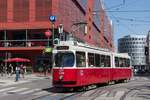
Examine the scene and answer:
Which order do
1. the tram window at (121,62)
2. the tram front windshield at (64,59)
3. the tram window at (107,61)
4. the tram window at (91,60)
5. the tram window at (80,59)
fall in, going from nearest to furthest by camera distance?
the tram front windshield at (64,59)
the tram window at (80,59)
the tram window at (91,60)
the tram window at (107,61)
the tram window at (121,62)

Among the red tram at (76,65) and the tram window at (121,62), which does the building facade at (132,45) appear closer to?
the tram window at (121,62)

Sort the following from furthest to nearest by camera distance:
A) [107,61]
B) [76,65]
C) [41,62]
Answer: [41,62] → [107,61] → [76,65]

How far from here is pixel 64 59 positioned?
28.8 metres

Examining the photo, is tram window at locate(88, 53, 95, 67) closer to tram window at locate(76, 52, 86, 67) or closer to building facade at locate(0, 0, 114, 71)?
tram window at locate(76, 52, 86, 67)

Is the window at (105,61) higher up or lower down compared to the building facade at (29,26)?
lower down

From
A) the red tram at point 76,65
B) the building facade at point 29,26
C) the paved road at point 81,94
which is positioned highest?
the building facade at point 29,26

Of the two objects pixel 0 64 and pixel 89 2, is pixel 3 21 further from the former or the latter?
pixel 89 2

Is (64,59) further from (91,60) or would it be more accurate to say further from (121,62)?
(121,62)

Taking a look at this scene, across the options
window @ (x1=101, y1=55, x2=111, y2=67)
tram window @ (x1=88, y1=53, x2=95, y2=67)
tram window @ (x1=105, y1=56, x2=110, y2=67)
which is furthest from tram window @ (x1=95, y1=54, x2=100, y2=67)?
tram window @ (x1=105, y1=56, x2=110, y2=67)

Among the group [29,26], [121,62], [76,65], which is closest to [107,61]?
[121,62]

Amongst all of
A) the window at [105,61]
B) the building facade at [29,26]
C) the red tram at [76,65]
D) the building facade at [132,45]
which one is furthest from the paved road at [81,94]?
the building facade at [132,45]

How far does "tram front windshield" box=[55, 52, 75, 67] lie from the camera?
28578mm

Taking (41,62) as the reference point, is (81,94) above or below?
below

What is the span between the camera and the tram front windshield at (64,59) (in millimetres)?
28578
